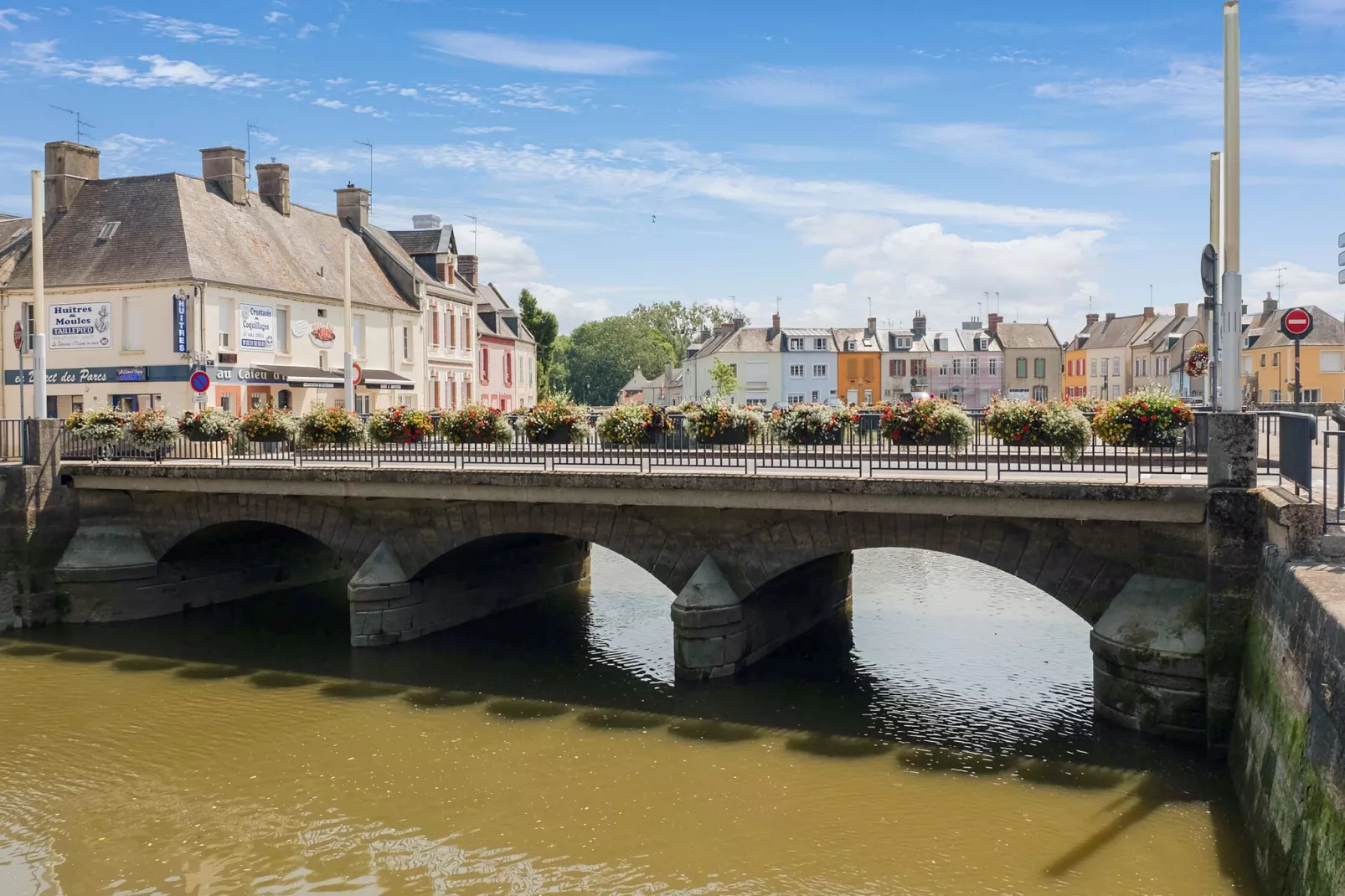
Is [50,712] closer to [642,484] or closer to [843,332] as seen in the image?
[642,484]

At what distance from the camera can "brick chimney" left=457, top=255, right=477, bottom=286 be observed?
184ft

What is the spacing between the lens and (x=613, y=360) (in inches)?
4119

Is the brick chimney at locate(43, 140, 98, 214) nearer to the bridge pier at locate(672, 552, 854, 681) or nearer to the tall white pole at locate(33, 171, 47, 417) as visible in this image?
the tall white pole at locate(33, 171, 47, 417)

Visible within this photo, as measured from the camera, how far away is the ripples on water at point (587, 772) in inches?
432

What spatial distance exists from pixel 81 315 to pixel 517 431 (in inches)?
827

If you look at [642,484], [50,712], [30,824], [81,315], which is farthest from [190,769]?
[81,315]

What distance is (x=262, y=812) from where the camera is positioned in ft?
41.3

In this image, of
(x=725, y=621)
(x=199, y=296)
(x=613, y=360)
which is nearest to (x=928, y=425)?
(x=725, y=621)

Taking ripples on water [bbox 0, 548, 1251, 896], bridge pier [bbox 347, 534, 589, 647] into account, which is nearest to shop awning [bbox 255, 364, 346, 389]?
bridge pier [bbox 347, 534, 589, 647]

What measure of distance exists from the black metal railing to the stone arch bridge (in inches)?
25.5

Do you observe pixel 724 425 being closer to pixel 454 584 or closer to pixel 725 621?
pixel 725 621

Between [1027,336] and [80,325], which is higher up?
[1027,336]

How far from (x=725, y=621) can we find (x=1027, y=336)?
72777mm

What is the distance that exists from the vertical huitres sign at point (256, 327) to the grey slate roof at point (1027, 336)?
60.2m
